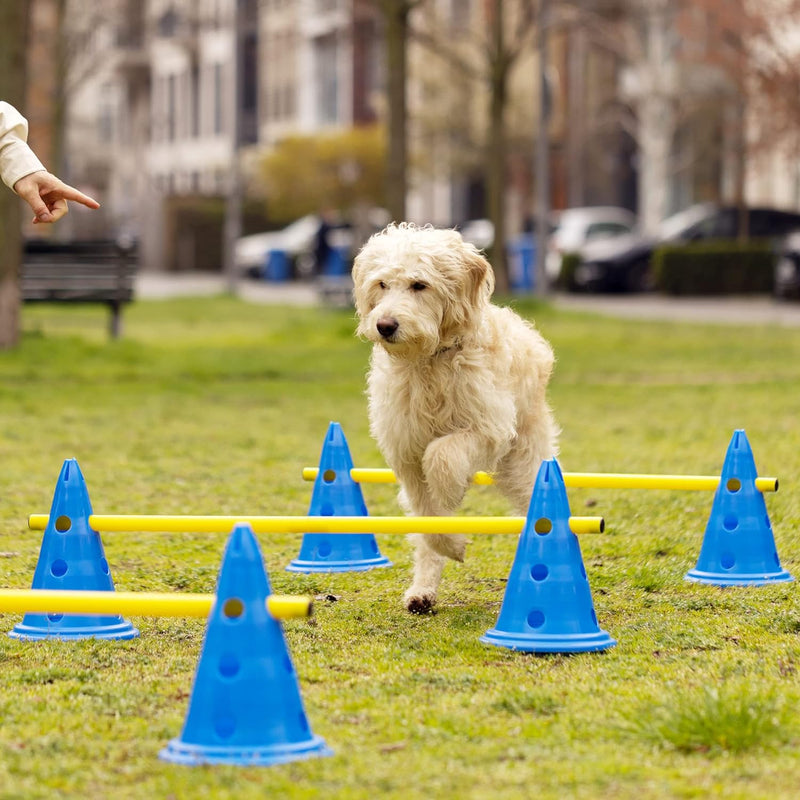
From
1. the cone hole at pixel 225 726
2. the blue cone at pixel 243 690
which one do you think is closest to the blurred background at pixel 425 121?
the blue cone at pixel 243 690

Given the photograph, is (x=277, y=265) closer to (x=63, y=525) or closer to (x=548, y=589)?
(x=63, y=525)

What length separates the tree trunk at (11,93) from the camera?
1595 centimetres

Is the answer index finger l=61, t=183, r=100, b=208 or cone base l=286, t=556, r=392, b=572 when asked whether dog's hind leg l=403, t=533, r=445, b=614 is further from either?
index finger l=61, t=183, r=100, b=208

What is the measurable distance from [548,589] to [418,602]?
2.74ft

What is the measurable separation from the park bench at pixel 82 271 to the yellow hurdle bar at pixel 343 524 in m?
14.7

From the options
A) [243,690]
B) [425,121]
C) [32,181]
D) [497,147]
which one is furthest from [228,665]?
[425,121]

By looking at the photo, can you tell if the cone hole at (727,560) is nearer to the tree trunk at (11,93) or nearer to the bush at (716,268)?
the tree trunk at (11,93)

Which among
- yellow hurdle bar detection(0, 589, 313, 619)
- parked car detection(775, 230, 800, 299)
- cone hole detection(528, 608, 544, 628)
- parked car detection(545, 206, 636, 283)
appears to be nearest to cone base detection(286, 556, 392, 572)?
cone hole detection(528, 608, 544, 628)

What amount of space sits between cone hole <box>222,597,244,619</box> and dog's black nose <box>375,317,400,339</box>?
1951mm

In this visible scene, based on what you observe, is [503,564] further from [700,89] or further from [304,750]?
[700,89]

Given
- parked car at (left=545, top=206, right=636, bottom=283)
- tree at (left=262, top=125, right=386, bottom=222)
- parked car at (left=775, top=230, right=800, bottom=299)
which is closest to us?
parked car at (left=775, top=230, right=800, bottom=299)

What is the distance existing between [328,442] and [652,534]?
5.19ft

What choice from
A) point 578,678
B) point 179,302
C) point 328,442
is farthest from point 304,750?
point 179,302

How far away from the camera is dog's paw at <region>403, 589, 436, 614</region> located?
6.07m
